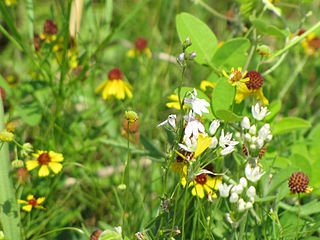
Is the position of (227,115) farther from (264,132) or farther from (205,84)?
(205,84)

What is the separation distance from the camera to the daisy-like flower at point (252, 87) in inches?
36.2

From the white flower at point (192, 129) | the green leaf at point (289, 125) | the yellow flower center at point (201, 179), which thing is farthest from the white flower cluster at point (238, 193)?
the green leaf at point (289, 125)

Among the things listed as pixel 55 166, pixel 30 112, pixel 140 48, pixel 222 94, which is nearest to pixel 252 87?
pixel 222 94

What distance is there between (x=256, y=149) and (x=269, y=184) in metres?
0.27

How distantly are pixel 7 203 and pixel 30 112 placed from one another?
483 millimetres

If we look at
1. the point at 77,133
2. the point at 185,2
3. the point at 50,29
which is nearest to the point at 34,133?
the point at 77,133

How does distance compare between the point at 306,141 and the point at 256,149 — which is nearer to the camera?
the point at 256,149

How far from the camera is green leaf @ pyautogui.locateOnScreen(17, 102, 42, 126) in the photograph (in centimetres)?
126

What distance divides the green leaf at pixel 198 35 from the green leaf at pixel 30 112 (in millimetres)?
603

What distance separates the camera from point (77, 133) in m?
1.33

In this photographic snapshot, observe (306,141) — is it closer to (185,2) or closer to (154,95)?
(154,95)

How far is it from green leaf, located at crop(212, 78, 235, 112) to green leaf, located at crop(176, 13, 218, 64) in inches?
6.3

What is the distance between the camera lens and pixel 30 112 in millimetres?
1315

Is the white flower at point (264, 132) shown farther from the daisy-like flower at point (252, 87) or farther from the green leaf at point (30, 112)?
the green leaf at point (30, 112)
